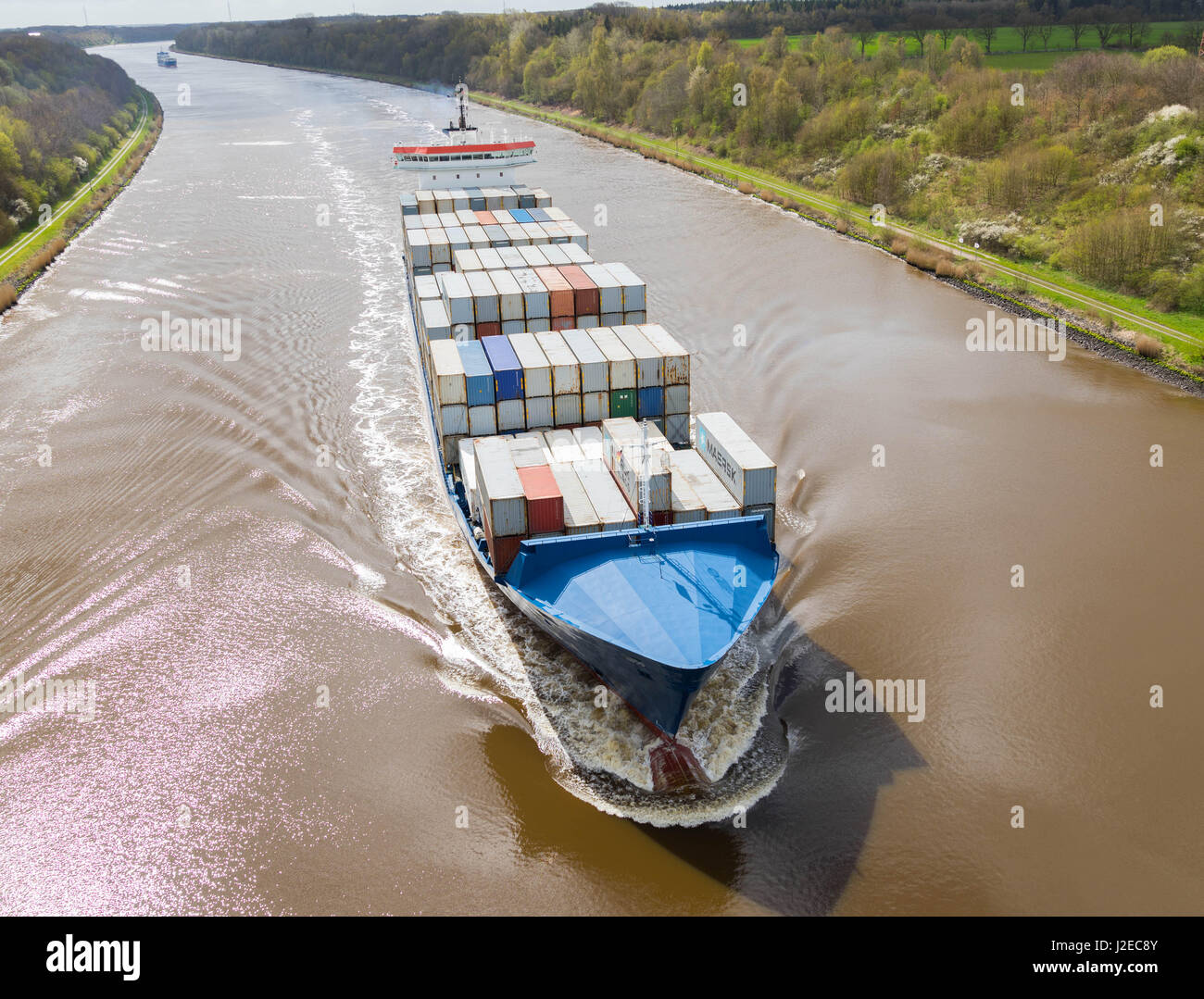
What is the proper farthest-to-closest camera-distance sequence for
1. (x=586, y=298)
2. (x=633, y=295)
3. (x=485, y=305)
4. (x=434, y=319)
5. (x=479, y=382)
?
(x=434, y=319)
(x=633, y=295)
(x=586, y=298)
(x=485, y=305)
(x=479, y=382)

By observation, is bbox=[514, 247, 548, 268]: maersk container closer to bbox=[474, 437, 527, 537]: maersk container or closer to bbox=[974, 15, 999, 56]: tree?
bbox=[474, 437, 527, 537]: maersk container

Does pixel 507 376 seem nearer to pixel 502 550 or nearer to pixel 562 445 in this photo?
pixel 562 445

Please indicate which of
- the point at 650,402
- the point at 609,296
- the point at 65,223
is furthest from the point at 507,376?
the point at 65,223

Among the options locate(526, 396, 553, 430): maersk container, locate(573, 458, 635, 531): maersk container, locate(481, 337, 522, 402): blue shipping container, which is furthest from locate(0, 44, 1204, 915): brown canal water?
locate(481, 337, 522, 402): blue shipping container

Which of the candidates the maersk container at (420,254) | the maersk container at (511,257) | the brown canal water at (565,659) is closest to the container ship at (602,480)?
the maersk container at (511,257)

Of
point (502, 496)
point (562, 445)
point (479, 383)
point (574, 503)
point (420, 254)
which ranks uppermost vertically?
point (420, 254)

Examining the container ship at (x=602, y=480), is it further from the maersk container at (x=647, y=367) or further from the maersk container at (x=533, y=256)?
the maersk container at (x=533, y=256)
